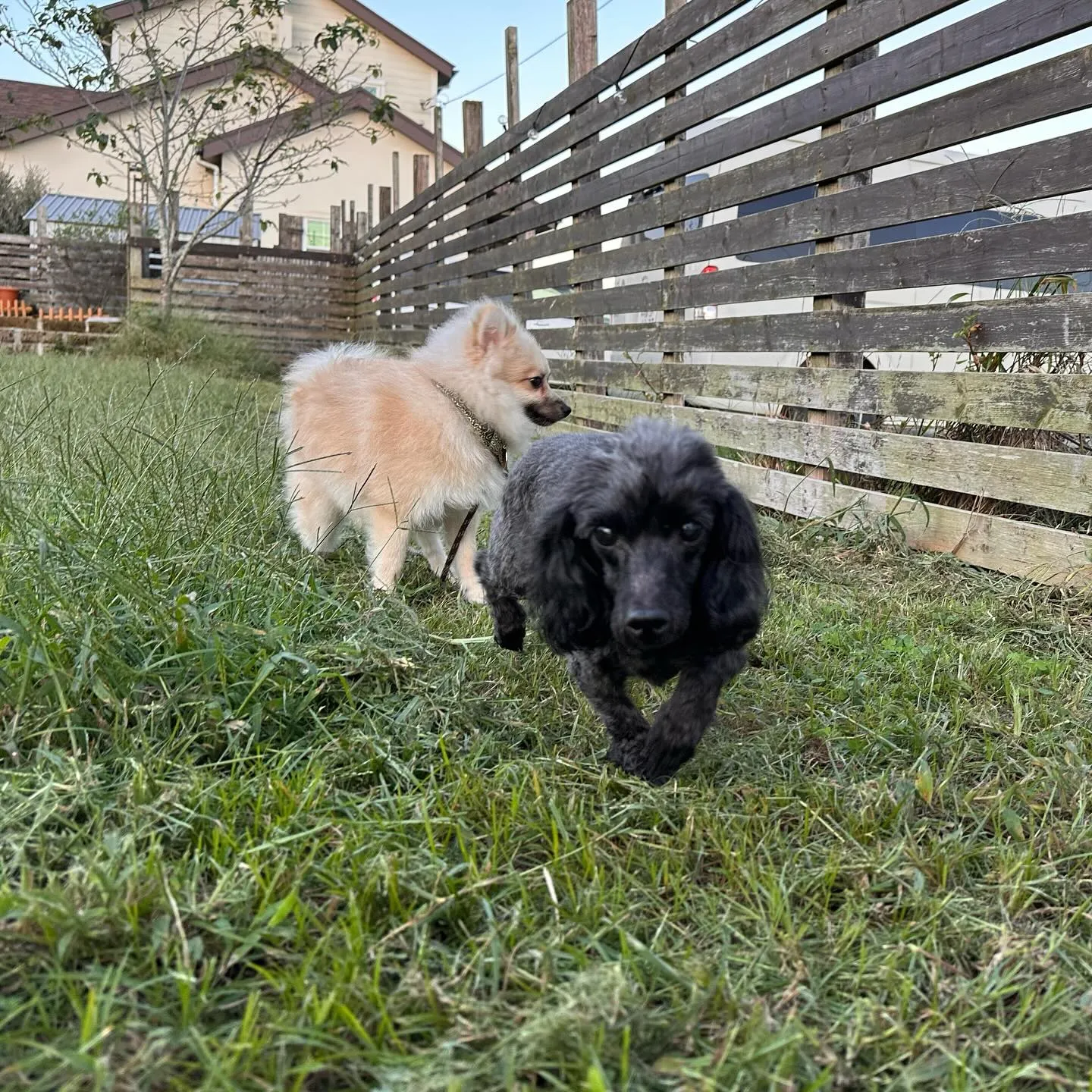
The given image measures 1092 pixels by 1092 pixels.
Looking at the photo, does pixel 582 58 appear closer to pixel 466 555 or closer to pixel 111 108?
pixel 466 555

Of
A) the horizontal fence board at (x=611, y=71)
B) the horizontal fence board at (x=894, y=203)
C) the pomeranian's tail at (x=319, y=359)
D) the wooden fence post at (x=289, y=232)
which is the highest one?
the wooden fence post at (x=289, y=232)

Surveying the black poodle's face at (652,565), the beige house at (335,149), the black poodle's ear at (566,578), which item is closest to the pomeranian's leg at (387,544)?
the black poodle's ear at (566,578)

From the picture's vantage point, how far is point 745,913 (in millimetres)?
1552

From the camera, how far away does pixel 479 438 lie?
372 cm

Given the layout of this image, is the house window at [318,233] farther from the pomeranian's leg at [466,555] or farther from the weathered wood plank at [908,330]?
the pomeranian's leg at [466,555]

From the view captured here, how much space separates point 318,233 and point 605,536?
25.3 meters

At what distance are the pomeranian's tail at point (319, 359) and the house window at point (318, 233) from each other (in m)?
22.0

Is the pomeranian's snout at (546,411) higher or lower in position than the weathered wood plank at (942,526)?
higher

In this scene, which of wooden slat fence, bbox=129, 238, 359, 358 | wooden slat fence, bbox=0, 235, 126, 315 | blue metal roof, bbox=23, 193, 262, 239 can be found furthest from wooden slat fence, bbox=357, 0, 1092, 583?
blue metal roof, bbox=23, 193, 262, 239

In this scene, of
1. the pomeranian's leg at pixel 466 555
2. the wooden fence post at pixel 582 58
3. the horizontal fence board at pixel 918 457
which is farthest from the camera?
the wooden fence post at pixel 582 58

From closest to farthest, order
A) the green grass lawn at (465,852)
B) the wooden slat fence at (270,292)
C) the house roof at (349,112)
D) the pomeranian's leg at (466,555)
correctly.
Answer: the green grass lawn at (465,852), the pomeranian's leg at (466,555), the wooden slat fence at (270,292), the house roof at (349,112)

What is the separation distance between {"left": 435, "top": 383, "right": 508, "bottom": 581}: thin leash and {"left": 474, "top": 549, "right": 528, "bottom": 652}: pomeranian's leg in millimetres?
891

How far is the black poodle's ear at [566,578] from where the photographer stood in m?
2.03

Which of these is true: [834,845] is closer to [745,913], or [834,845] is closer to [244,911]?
[745,913]
